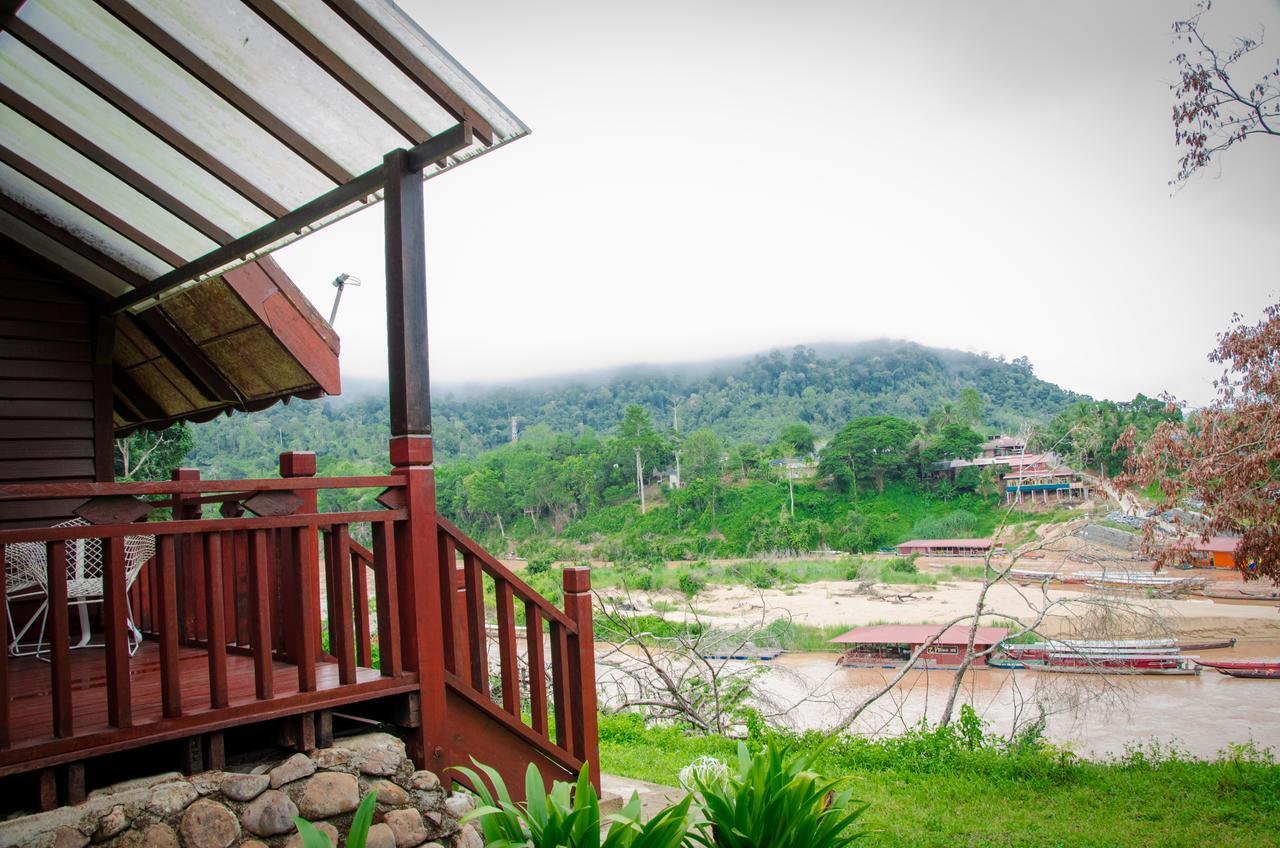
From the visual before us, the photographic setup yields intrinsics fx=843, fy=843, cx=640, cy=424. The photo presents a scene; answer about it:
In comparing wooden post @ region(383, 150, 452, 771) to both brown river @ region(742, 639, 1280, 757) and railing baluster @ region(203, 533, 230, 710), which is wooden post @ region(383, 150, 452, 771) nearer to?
railing baluster @ region(203, 533, 230, 710)

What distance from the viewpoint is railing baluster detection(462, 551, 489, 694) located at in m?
3.21

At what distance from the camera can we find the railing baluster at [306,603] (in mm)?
2639

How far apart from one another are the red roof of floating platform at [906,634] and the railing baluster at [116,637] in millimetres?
20062

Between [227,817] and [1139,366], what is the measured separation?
4098cm

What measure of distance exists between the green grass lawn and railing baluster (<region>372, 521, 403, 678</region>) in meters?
2.69

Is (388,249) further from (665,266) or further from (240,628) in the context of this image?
(665,266)

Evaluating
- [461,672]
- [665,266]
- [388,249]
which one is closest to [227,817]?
[461,672]

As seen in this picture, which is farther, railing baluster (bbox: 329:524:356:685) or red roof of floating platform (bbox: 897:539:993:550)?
red roof of floating platform (bbox: 897:539:993:550)

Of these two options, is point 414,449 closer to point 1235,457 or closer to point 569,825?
point 569,825

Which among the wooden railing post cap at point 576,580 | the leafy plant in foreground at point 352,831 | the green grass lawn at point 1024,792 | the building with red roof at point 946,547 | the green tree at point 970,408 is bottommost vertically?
the building with red roof at point 946,547

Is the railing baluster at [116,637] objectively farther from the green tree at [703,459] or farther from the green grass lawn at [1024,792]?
the green tree at [703,459]

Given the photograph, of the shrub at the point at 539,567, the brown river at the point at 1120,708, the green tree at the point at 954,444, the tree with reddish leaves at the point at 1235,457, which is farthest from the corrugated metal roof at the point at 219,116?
the green tree at the point at 954,444

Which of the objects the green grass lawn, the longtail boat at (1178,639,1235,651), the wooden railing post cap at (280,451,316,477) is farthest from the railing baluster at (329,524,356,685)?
the longtail boat at (1178,639,1235,651)

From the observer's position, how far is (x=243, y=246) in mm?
3936
